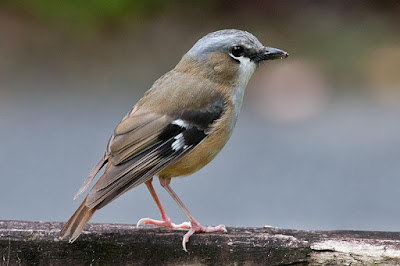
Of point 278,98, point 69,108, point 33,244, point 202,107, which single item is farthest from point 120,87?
point 33,244

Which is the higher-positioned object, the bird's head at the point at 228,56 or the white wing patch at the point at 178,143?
the bird's head at the point at 228,56

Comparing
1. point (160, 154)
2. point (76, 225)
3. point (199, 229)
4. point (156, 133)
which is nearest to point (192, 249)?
point (199, 229)

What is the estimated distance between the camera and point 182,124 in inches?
194

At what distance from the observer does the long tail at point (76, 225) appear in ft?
13.7

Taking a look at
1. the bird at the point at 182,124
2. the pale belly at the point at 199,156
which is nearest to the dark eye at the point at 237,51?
the bird at the point at 182,124

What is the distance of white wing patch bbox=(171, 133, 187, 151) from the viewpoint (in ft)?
16.0

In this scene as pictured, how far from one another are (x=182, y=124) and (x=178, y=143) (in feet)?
0.32

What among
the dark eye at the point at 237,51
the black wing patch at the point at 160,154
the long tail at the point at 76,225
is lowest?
the long tail at the point at 76,225

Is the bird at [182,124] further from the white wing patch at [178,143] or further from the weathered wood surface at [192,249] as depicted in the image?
the weathered wood surface at [192,249]

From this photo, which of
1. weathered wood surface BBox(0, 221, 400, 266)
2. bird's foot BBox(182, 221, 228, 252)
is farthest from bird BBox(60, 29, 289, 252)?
weathered wood surface BBox(0, 221, 400, 266)

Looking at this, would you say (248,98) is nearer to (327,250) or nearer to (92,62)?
(92,62)

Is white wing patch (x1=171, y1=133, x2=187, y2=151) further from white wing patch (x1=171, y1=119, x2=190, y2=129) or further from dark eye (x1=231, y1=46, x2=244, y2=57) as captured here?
dark eye (x1=231, y1=46, x2=244, y2=57)

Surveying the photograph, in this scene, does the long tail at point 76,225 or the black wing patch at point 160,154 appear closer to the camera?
the long tail at point 76,225

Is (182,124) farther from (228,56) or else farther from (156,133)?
(228,56)
